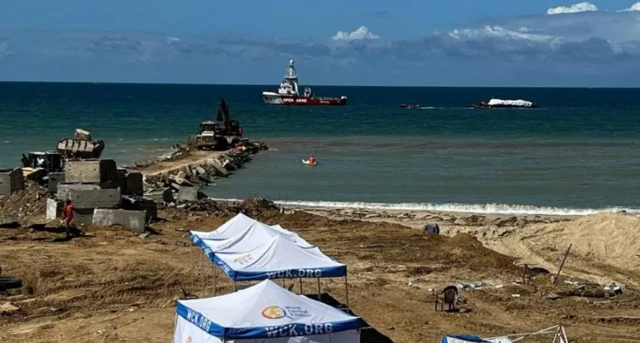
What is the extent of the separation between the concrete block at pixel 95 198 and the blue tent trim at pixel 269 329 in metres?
13.3

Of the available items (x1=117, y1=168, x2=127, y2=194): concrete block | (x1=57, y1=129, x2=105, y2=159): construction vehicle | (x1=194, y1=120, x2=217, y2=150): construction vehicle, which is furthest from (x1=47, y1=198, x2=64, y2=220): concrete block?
(x1=194, y1=120, x2=217, y2=150): construction vehicle

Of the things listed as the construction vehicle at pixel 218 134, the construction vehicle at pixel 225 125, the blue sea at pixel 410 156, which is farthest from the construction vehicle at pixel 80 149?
the construction vehicle at pixel 225 125

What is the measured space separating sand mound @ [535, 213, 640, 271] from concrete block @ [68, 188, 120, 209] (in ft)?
40.0

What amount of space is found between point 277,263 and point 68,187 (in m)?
12.8

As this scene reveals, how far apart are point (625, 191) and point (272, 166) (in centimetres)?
1908

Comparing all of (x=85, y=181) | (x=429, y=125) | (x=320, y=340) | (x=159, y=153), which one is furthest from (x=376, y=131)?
(x=320, y=340)

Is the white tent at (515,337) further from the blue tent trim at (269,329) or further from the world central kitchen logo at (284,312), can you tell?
the world central kitchen logo at (284,312)

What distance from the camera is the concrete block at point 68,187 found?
1062 inches

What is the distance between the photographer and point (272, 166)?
52.1m

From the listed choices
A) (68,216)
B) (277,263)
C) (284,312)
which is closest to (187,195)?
(68,216)

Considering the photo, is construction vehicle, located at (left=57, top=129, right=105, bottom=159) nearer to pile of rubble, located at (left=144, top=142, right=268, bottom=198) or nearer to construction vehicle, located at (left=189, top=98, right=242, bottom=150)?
pile of rubble, located at (left=144, top=142, right=268, bottom=198)

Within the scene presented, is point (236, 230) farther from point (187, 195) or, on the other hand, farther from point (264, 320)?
point (187, 195)

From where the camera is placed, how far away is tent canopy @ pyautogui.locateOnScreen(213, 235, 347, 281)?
16.2 metres

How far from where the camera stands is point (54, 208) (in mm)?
26703
